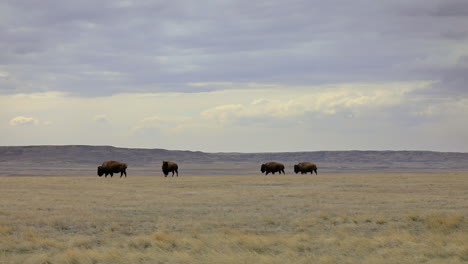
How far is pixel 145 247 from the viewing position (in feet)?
58.6

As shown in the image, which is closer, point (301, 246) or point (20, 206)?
point (301, 246)

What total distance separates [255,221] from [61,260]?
875 centimetres

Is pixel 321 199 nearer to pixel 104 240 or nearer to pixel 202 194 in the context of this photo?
pixel 202 194

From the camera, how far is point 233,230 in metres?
20.0

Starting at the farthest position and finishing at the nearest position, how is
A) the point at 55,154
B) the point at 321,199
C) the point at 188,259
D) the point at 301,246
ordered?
the point at 55,154 < the point at 321,199 < the point at 301,246 < the point at 188,259

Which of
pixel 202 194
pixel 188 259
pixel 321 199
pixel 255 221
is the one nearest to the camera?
pixel 188 259

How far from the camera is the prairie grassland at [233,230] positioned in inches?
637

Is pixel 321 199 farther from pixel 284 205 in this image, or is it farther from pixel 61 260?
pixel 61 260

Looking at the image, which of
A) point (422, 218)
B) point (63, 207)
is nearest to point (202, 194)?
point (63, 207)

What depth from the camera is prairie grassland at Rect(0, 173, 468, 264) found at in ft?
53.1

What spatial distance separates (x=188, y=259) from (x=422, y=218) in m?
11.0

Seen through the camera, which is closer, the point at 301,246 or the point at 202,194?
the point at 301,246

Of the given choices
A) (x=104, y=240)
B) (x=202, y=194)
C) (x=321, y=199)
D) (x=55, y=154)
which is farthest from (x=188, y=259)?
(x=55, y=154)

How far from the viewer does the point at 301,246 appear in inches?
685
